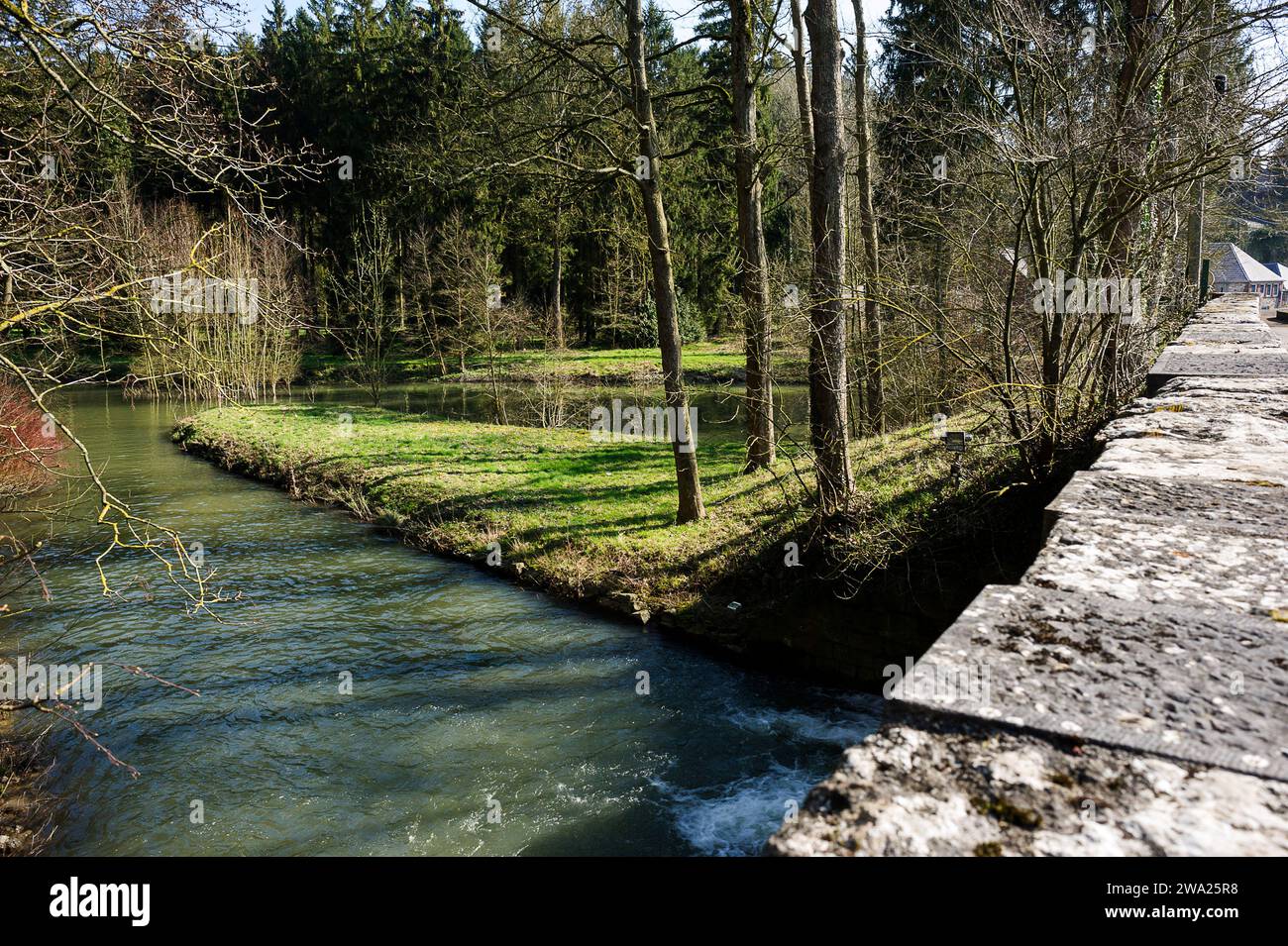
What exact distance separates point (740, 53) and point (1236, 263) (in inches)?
1598

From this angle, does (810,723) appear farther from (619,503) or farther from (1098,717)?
(1098,717)

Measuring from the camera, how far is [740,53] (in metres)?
11.5

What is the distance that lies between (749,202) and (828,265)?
4418 mm

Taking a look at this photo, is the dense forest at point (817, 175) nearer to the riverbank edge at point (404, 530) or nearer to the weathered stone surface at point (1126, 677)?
the riverbank edge at point (404, 530)

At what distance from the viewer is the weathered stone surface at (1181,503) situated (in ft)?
8.57

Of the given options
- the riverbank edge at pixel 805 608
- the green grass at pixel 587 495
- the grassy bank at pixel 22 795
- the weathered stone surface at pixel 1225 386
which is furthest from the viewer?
the green grass at pixel 587 495

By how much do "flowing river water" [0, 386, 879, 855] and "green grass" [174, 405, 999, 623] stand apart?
85cm

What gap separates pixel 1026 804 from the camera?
1.36 meters

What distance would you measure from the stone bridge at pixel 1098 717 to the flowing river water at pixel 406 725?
434 centimetres

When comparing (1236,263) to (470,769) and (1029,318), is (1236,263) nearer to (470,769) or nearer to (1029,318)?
(1029,318)

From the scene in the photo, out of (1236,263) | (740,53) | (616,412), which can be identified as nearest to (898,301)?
(740,53)

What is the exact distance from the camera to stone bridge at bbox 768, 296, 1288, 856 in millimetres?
1301

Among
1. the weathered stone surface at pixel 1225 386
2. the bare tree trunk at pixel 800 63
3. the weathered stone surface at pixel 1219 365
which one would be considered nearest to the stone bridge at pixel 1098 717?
the weathered stone surface at pixel 1225 386

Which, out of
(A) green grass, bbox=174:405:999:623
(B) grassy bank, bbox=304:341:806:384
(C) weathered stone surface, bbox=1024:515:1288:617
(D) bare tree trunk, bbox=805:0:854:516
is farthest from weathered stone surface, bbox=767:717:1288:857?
(B) grassy bank, bbox=304:341:806:384
